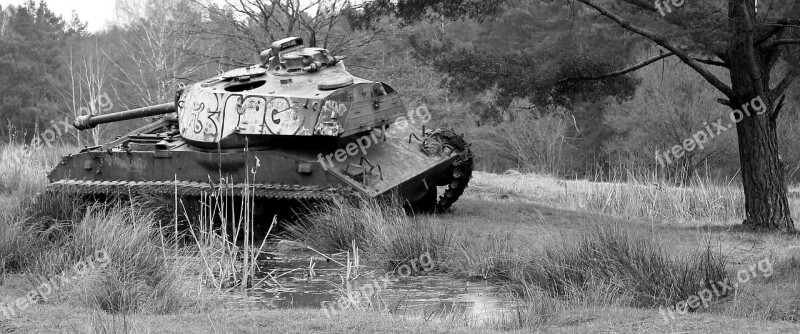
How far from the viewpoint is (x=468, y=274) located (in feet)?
33.0

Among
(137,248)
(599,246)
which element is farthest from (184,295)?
(599,246)

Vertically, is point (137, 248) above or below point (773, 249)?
above

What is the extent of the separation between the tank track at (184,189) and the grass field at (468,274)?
0.51 m

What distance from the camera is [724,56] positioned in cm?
1302

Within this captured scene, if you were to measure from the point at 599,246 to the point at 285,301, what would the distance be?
8.93ft

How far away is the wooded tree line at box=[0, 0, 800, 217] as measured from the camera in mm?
13203

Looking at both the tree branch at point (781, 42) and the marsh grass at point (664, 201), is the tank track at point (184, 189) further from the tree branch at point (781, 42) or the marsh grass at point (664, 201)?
the tree branch at point (781, 42)

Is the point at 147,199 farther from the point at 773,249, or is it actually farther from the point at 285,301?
the point at 773,249

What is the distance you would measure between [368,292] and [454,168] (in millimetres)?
5835

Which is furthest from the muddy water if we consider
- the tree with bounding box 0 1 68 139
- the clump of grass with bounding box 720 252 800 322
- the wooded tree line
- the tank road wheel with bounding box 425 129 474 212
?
the tree with bounding box 0 1 68 139

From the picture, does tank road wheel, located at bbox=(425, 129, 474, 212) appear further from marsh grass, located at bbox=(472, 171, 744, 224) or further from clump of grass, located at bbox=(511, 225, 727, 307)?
clump of grass, located at bbox=(511, 225, 727, 307)

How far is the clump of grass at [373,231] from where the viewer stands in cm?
1070

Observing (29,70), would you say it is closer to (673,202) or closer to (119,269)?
(673,202)

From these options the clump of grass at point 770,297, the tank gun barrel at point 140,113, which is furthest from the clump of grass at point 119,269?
the tank gun barrel at point 140,113
